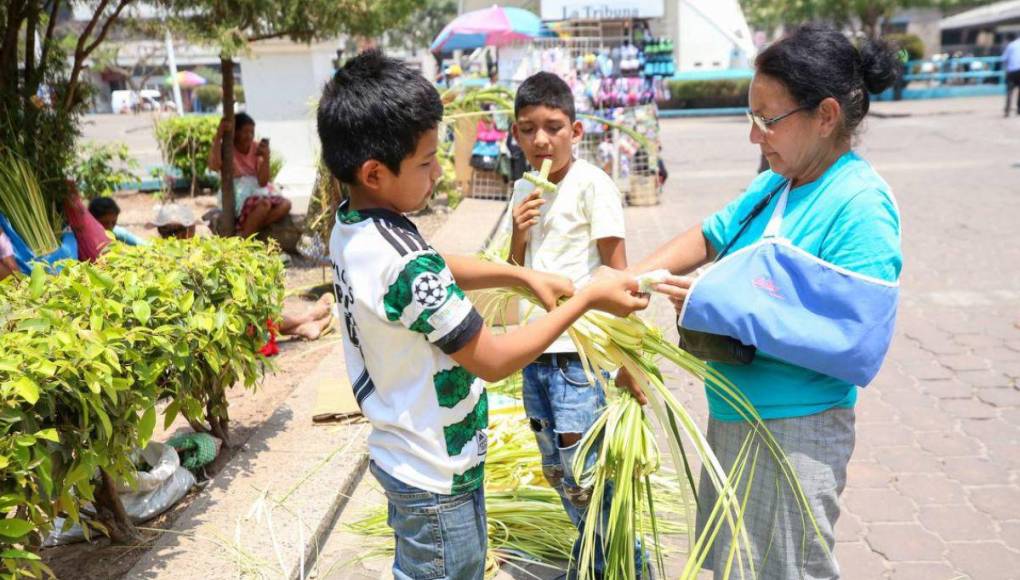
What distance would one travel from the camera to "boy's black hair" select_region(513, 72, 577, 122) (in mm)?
2725

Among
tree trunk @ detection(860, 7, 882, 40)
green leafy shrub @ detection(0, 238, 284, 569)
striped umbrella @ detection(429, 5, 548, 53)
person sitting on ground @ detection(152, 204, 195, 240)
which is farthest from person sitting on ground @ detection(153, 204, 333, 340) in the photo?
tree trunk @ detection(860, 7, 882, 40)

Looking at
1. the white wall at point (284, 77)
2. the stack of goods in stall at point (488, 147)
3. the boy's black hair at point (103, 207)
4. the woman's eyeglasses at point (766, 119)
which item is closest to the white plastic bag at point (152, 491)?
the woman's eyeglasses at point (766, 119)

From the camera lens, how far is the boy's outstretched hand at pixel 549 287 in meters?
2.00

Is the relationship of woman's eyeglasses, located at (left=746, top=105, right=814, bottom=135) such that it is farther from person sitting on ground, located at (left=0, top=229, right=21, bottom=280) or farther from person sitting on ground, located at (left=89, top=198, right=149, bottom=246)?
person sitting on ground, located at (left=89, top=198, right=149, bottom=246)

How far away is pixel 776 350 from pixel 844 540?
189 cm

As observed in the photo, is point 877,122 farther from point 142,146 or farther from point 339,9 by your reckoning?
point 142,146

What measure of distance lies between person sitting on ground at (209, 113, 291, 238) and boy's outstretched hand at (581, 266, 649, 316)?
22.2ft

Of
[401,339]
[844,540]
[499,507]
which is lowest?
[844,540]

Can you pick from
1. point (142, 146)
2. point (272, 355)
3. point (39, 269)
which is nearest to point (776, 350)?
point (39, 269)

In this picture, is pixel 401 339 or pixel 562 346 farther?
pixel 562 346

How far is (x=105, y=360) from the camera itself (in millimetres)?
2521

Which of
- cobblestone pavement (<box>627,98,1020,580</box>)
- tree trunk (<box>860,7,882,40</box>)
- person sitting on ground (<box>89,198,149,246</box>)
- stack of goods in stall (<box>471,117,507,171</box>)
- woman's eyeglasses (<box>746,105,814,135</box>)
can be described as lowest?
cobblestone pavement (<box>627,98,1020,580</box>)

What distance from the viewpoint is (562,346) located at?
2.51 meters

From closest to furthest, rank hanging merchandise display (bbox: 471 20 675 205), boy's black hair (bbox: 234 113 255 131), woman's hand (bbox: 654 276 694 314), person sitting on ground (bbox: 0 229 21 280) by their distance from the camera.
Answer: woman's hand (bbox: 654 276 694 314) → person sitting on ground (bbox: 0 229 21 280) → boy's black hair (bbox: 234 113 255 131) → hanging merchandise display (bbox: 471 20 675 205)
